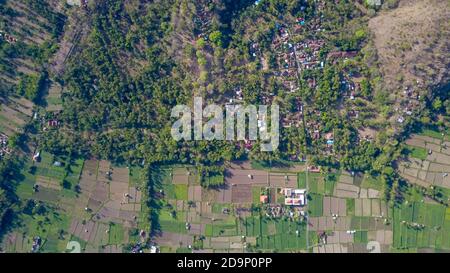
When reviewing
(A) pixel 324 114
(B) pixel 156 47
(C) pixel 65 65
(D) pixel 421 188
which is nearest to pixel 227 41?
(B) pixel 156 47

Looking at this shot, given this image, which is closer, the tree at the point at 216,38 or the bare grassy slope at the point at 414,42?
the bare grassy slope at the point at 414,42

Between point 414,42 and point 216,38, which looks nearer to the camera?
point 414,42

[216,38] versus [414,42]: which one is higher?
[216,38]

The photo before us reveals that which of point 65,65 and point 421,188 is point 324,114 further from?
point 65,65

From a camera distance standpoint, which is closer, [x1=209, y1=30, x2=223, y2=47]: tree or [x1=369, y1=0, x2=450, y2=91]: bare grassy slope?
[x1=369, y1=0, x2=450, y2=91]: bare grassy slope
